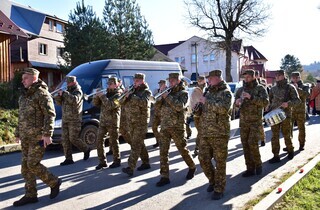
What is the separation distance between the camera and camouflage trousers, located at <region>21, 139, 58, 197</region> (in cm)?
574

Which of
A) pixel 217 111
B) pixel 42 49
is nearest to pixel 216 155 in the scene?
pixel 217 111

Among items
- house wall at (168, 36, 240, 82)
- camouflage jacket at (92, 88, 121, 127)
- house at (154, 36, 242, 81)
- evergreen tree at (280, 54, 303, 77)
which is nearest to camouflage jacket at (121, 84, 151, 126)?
camouflage jacket at (92, 88, 121, 127)

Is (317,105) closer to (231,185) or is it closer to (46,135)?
(231,185)

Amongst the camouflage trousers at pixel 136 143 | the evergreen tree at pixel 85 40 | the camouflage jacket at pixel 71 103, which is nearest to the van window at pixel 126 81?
the camouflage jacket at pixel 71 103

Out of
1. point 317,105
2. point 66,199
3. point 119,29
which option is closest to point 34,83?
point 66,199

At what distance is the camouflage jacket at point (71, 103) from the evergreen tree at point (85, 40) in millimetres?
19614

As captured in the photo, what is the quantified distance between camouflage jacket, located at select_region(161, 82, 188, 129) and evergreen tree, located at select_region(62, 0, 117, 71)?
22289mm

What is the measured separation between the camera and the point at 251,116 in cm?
716

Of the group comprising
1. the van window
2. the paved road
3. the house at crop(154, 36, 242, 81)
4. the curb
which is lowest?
the paved road

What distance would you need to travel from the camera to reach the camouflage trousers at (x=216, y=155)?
19.2 ft

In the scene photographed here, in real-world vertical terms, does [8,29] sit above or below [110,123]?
above

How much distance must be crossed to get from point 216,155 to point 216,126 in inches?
17.5

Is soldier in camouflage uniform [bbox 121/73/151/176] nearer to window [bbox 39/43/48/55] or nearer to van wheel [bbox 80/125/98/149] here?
van wheel [bbox 80/125/98/149]

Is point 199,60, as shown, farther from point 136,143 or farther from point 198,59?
point 136,143
